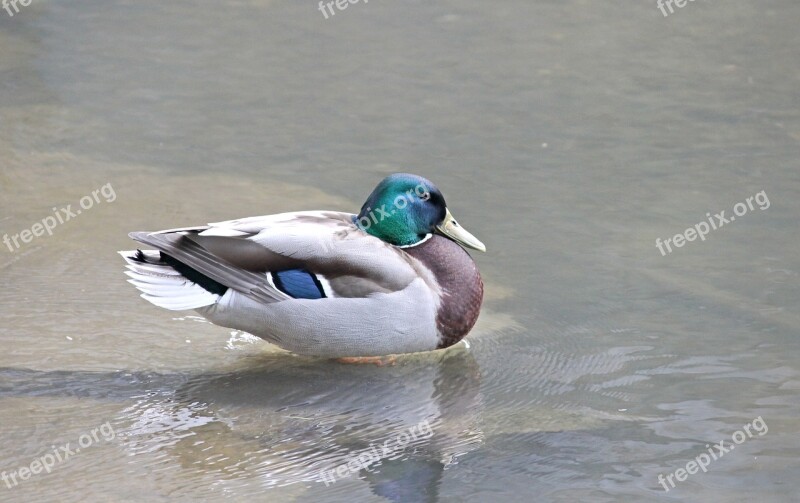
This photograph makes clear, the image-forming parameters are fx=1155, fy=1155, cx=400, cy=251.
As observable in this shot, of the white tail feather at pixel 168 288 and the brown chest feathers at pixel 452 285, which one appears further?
the brown chest feathers at pixel 452 285

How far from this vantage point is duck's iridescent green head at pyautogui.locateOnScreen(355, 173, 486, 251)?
548cm

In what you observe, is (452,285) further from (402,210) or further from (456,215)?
(456,215)

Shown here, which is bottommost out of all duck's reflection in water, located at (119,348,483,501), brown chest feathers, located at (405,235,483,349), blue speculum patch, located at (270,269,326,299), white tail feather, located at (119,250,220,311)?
duck's reflection in water, located at (119,348,483,501)

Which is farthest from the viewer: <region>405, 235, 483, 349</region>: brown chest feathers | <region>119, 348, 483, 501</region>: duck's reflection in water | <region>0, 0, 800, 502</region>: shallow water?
<region>405, 235, 483, 349</region>: brown chest feathers

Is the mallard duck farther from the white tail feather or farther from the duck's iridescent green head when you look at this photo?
the duck's iridescent green head

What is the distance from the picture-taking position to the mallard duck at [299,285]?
515 centimetres

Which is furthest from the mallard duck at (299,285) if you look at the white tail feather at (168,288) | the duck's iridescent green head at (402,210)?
the duck's iridescent green head at (402,210)

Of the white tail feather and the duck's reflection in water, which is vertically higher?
the white tail feather

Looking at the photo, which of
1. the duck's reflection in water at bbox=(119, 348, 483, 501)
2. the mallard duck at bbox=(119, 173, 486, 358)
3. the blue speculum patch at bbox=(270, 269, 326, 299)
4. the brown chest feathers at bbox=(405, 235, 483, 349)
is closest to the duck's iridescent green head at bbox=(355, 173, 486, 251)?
the brown chest feathers at bbox=(405, 235, 483, 349)

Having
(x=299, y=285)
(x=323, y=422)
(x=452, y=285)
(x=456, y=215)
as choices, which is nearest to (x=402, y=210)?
(x=452, y=285)

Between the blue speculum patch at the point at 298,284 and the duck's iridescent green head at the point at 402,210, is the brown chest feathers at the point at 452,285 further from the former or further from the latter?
the blue speculum patch at the point at 298,284

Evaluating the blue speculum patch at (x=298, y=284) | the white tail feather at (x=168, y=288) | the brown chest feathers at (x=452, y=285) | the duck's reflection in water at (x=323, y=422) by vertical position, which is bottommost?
the duck's reflection in water at (x=323, y=422)

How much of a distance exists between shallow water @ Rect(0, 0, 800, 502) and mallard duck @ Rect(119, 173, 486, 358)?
27cm

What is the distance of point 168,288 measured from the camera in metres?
5.17
